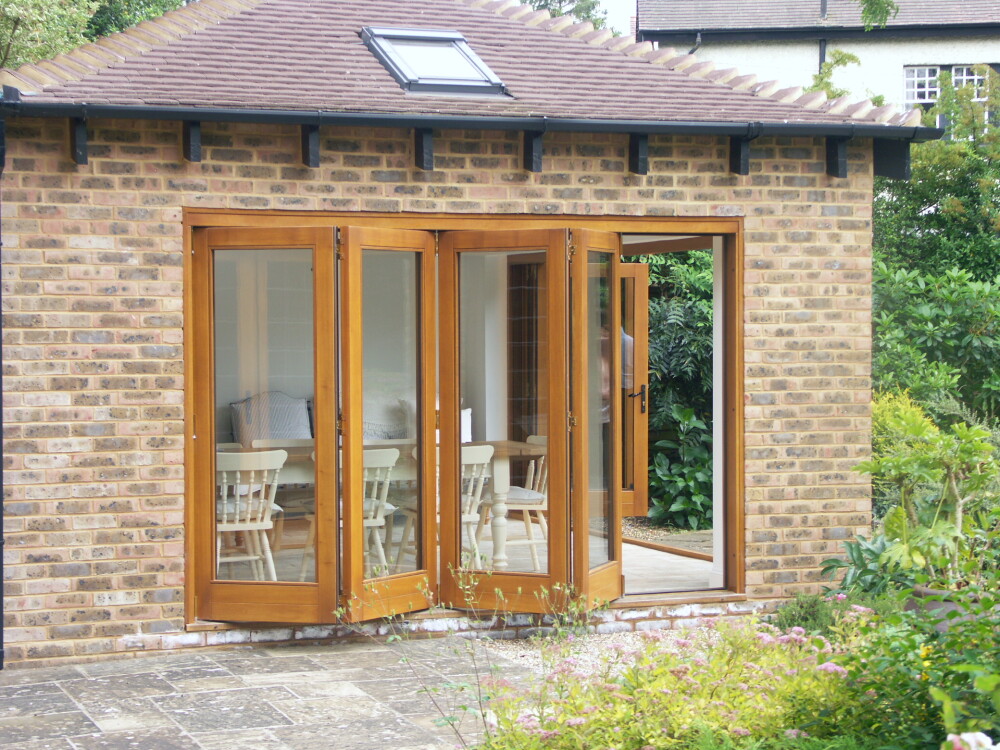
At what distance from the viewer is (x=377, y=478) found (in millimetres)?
7285

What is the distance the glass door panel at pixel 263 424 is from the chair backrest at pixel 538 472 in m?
1.15

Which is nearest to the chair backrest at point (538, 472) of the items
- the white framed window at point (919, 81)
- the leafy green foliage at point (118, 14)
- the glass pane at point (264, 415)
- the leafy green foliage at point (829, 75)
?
the glass pane at point (264, 415)

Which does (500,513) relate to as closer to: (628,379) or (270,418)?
(270,418)

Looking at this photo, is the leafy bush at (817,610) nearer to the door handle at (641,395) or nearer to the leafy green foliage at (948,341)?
the door handle at (641,395)

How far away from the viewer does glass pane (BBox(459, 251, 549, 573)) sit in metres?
7.33

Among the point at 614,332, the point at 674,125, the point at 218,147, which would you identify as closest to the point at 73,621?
the point at 218,147

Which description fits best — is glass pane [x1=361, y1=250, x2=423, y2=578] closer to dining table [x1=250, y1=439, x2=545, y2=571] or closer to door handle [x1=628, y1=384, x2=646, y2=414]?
dining table [x1=250, y1=439, x2=545, y2=571]

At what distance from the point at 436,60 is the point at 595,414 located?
8.20 feet

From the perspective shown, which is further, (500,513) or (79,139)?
(500,513)

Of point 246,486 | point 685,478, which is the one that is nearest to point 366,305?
point 246,486

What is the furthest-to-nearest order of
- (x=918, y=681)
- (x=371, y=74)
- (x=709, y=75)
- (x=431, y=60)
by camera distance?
1. (x=709, y=75)
2. (x=431, y=60)
3. (x=371, y=74)
4. (x=918, y=681)

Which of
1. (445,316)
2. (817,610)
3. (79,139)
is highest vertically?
(79,139)

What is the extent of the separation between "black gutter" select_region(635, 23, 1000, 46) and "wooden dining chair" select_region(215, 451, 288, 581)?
60.3 ft

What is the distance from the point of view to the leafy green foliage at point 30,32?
17.8 meters
